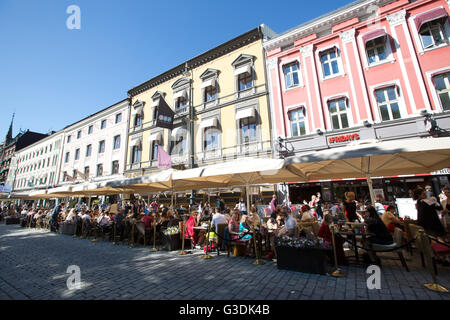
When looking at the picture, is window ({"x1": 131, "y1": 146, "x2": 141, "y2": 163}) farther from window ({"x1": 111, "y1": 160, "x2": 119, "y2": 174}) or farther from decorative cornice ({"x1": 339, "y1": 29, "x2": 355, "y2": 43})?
decorative cornice ({"x1": 339, "y1": 29, "x2": 355, "y2": 43})

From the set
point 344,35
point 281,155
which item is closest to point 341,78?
point 344,35

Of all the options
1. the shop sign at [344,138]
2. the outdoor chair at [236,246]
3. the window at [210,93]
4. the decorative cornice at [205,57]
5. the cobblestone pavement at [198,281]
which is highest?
the decorative cornice at [205,57]

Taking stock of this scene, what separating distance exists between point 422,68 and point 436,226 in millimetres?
11130

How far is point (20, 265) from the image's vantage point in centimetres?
578

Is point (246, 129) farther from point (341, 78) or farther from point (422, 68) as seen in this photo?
point (422, 68)

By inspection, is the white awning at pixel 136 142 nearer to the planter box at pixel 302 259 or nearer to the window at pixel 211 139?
the window at pixel 211 139

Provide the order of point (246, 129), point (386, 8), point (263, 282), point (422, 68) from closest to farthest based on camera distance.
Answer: point (263, 282)
point (422, 68)
point (386, 8)
point (246, 129)

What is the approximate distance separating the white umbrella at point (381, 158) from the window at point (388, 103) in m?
5.95

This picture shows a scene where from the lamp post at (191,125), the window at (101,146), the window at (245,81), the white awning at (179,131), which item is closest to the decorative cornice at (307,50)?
the window at (245,81)

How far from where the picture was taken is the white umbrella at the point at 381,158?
485cm

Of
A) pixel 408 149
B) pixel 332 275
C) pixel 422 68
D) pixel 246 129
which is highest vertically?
pixel 422 68

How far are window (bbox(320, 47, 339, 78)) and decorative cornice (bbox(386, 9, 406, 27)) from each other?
308cm

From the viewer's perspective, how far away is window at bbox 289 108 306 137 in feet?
46.6

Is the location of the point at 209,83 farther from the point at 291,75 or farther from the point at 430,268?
the point at 430,268
